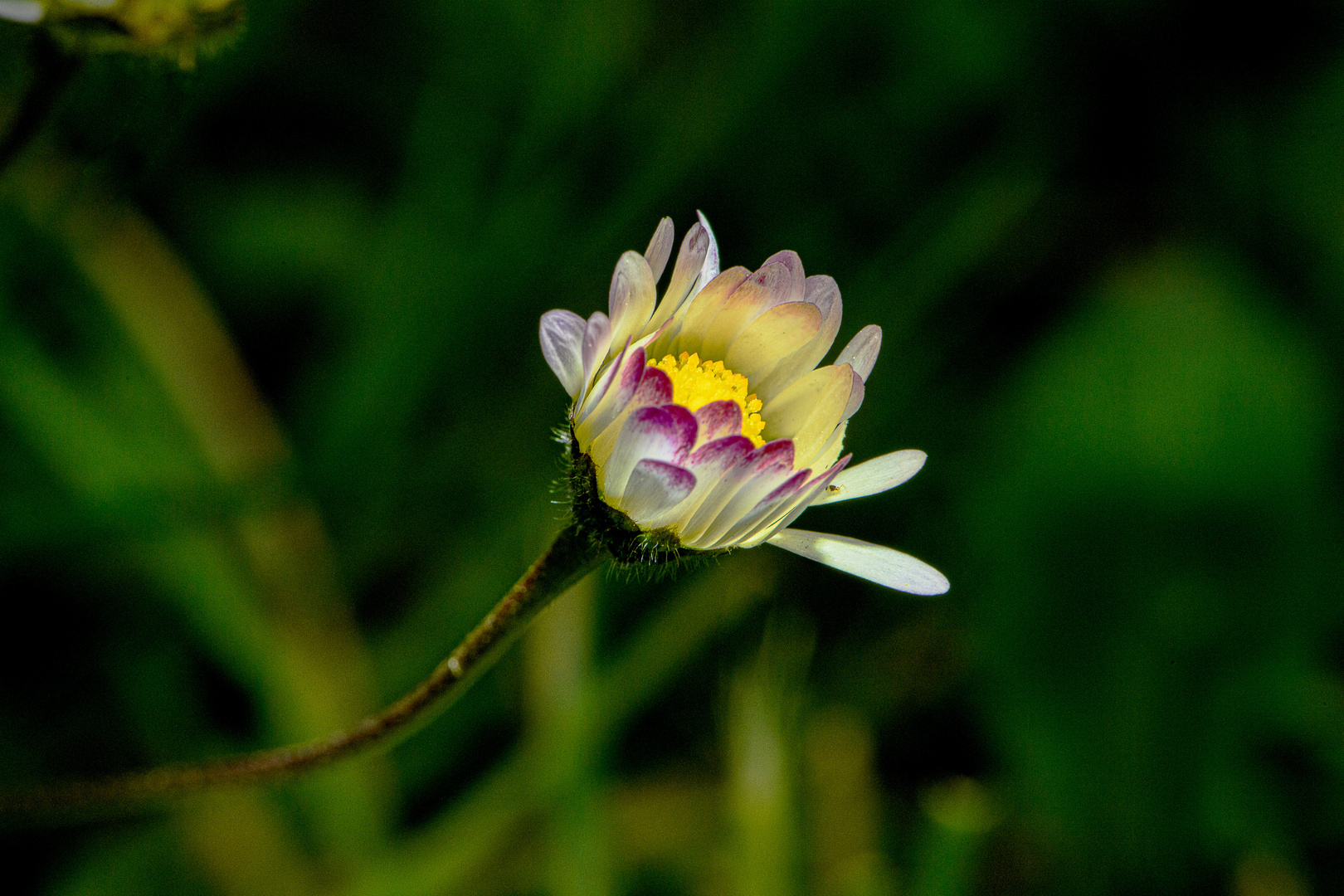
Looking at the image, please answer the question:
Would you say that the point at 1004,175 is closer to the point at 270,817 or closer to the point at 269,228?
the point at 269,228

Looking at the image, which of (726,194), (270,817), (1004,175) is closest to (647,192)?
(726,194)

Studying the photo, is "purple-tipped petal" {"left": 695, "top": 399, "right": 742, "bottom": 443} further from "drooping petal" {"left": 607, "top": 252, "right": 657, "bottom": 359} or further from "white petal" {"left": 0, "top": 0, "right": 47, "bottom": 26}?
"white petal" {"left": 0, "top": 0, "right": 47, "bottom": 26}

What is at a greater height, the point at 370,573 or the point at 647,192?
the point at 647,192

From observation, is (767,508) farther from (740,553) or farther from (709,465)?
(740,553)

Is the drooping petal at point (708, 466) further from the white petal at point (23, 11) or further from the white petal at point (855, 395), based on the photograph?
the white petal at point (23, 11)

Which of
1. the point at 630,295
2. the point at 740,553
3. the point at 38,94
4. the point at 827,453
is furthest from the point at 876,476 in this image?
the point at 740,553
